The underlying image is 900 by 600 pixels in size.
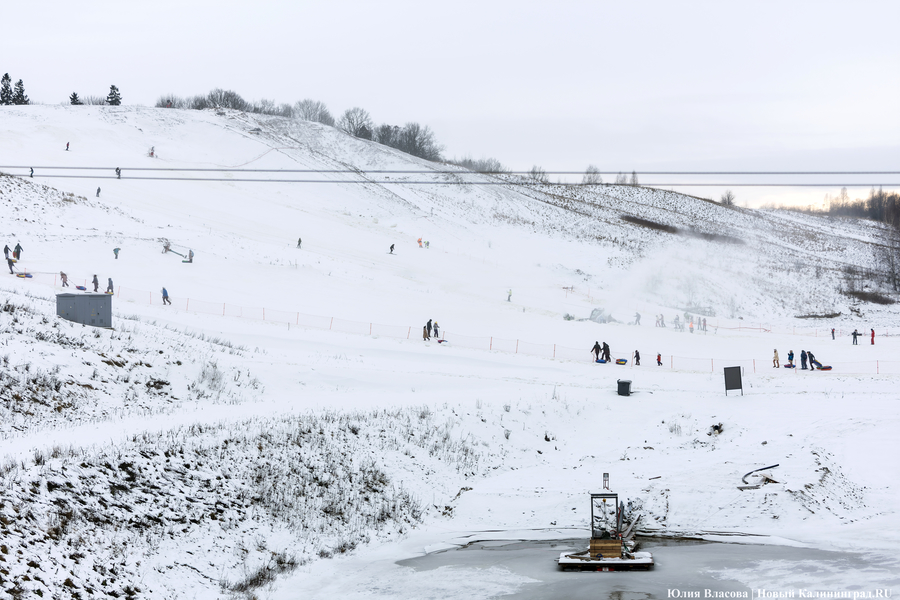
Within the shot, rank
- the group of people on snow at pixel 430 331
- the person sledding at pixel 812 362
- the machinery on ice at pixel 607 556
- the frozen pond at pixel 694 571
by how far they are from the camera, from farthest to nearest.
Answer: the group of people on snow at pixel 430 331
the person sledding at pixel 812 362
the machinery on ice at pixel 607 556
the frozen pond at pixel 694 571

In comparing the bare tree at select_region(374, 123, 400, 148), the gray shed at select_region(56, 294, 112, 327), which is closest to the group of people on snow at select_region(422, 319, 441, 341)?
the gray shed at select_region(56, 294, 112, 327)

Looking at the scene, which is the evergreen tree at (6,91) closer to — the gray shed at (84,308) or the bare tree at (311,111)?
the bare tree at (311,111)

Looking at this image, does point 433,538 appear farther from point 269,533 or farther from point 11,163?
point 11,163

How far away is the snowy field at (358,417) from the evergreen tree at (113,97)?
245ft

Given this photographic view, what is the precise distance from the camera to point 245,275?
49500 millimetres

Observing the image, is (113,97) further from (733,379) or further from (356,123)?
(733,379)

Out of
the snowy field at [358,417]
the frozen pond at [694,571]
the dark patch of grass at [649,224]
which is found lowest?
the frozen pond at [694,571]

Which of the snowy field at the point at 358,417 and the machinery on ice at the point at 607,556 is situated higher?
the snowy field at the point at 358,417

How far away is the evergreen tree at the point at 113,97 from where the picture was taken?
131 m

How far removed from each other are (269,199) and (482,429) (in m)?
67.6

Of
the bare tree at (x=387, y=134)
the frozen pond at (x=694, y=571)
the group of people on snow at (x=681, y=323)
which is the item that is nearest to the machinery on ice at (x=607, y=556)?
the frozen pond at (x=694, y=571)

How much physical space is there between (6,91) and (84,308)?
136 m

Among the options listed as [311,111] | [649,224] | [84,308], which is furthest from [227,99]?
[84,308]

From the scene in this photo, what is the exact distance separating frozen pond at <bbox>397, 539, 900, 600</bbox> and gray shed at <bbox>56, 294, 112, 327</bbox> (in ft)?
58.4
